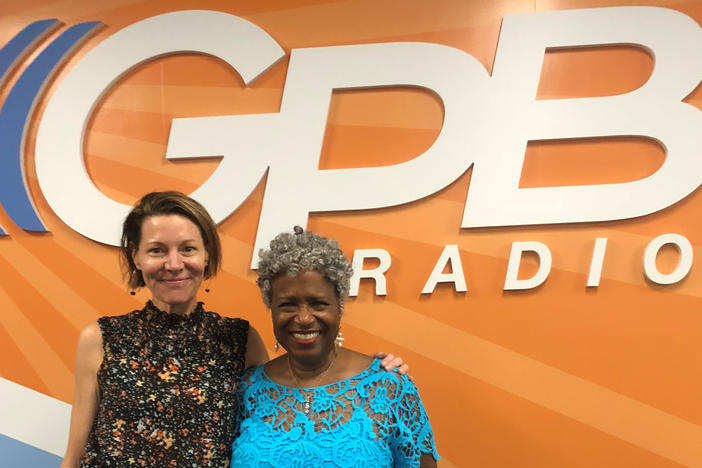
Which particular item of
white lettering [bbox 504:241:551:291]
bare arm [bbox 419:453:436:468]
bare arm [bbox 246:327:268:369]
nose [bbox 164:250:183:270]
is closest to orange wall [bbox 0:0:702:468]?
white lettering [bbox 504:241:551:291]

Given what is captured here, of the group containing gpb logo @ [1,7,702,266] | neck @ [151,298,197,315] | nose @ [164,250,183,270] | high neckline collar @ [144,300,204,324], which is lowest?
high neckline collar @ [144,300,204,324]

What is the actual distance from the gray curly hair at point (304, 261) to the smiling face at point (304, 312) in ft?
0.07

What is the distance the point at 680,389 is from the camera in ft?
7.36

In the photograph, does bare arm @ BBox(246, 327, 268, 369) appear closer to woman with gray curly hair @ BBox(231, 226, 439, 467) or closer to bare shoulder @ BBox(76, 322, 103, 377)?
woman with gray curly hair @ BBox(231, 226, 439, 467)

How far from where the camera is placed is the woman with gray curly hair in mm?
1632

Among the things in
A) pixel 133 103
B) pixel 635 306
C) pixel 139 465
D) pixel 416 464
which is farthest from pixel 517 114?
pixel 139 465

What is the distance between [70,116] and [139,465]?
5.33 ft

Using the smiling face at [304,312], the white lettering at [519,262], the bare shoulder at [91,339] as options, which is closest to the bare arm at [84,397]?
the bare shoulder at [91,339]

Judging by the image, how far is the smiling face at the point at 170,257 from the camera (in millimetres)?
1749

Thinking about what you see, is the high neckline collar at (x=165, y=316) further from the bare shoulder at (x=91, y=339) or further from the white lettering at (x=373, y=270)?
the white lettering at (x=373, y=270)

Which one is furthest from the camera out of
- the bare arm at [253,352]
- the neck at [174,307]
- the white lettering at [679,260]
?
the white lettering at [679,260]

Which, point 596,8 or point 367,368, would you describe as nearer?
point 367,368

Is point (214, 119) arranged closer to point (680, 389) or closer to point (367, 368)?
point (367, 368)

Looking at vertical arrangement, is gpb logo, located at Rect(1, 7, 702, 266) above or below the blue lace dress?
above
